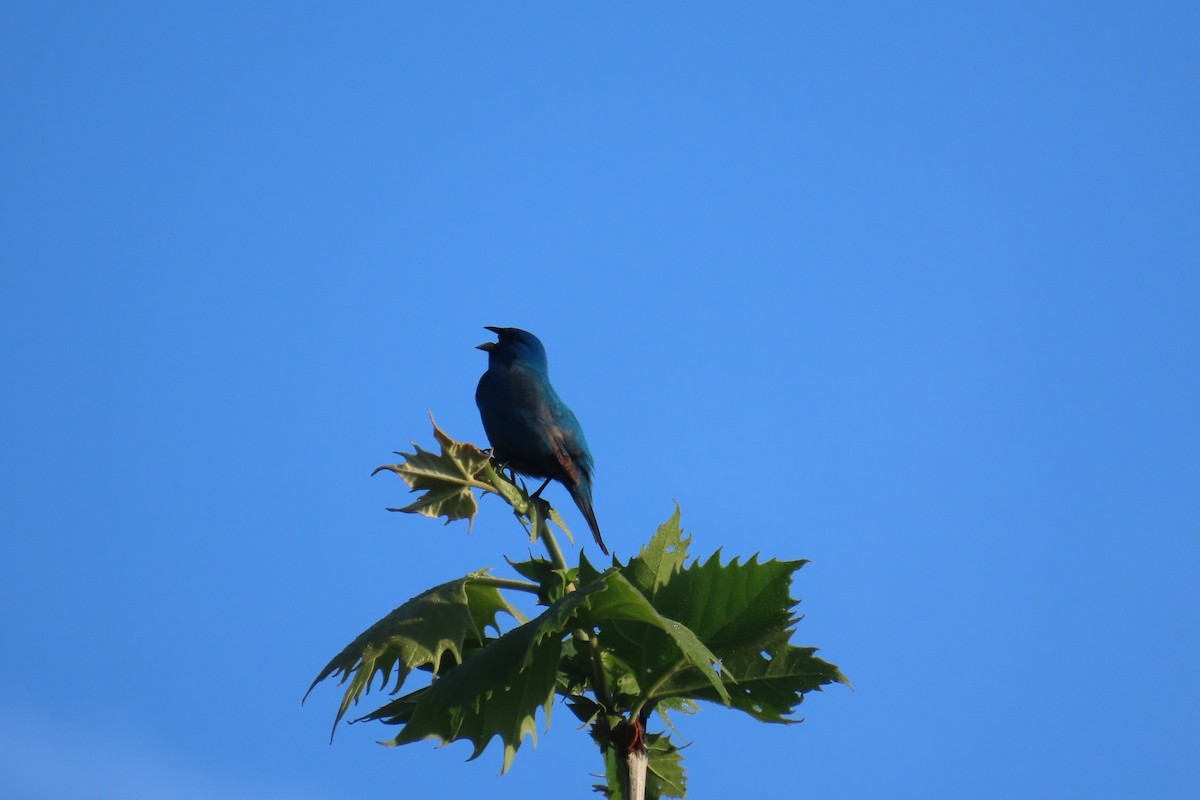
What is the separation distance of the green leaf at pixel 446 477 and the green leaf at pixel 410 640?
0.25m

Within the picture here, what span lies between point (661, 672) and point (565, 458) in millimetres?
3054

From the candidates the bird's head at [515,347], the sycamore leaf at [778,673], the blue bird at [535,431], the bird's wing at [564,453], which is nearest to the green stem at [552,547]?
the sycamore leaf at [778,673]

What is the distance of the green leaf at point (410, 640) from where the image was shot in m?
3.86

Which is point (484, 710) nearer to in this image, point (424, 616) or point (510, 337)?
point (424, 616)

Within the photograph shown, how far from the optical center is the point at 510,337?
7977mm

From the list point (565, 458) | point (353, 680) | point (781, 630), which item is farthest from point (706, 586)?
point (565, 458)

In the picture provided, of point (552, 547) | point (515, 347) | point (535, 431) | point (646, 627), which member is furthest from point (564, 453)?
point (646, 627)

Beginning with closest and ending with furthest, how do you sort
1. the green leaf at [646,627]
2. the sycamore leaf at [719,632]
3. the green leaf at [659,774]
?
the green leaf at [646,627] < the sycamore leaf at [719,632] < the green leaf at [659,774]

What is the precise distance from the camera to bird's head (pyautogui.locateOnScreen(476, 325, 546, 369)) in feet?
25.6

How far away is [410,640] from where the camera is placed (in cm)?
389

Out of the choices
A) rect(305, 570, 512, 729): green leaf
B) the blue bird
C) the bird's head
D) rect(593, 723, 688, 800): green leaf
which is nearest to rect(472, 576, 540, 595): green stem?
rect(305, 570, 512, 729): green leaf

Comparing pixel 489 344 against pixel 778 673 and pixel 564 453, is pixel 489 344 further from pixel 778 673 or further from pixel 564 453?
pixel 778 673

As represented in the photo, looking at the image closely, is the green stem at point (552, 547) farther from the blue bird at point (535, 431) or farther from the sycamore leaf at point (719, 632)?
the blue bird at point (535, 431)

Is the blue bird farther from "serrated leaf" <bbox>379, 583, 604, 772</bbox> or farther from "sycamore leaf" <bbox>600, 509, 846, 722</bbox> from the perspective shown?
"serrated leaf" <bbox>379, 583, 604, 772</bbox>
